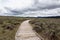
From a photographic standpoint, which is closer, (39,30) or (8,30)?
(39,30)

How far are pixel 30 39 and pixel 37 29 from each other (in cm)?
574

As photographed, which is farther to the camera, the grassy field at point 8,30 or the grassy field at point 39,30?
the grassy field at point 8,30

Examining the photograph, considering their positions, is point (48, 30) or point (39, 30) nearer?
point (48, 30)

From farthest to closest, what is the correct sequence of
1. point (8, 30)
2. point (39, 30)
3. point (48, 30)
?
point (8, 30) → point (39, 30) → point (48, 30)

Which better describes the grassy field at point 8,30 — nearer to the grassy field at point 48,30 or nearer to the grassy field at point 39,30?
the grassy field at point 39,30

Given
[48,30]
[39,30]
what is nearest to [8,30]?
[39,30]

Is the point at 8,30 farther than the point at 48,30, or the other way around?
the point at 8,30

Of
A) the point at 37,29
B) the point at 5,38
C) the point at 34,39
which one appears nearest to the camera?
the point at 34,39

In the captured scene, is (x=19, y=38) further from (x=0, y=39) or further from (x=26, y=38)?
(x=0, y=39)

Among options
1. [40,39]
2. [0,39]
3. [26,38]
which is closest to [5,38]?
[0,39]

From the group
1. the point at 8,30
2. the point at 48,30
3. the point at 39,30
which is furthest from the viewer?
the point at 8,30

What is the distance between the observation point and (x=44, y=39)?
16.8 meters

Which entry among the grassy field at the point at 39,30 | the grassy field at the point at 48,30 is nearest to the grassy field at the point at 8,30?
the grassy field at the point at 39,30

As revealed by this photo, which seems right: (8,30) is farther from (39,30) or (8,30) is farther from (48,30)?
(48,30)
